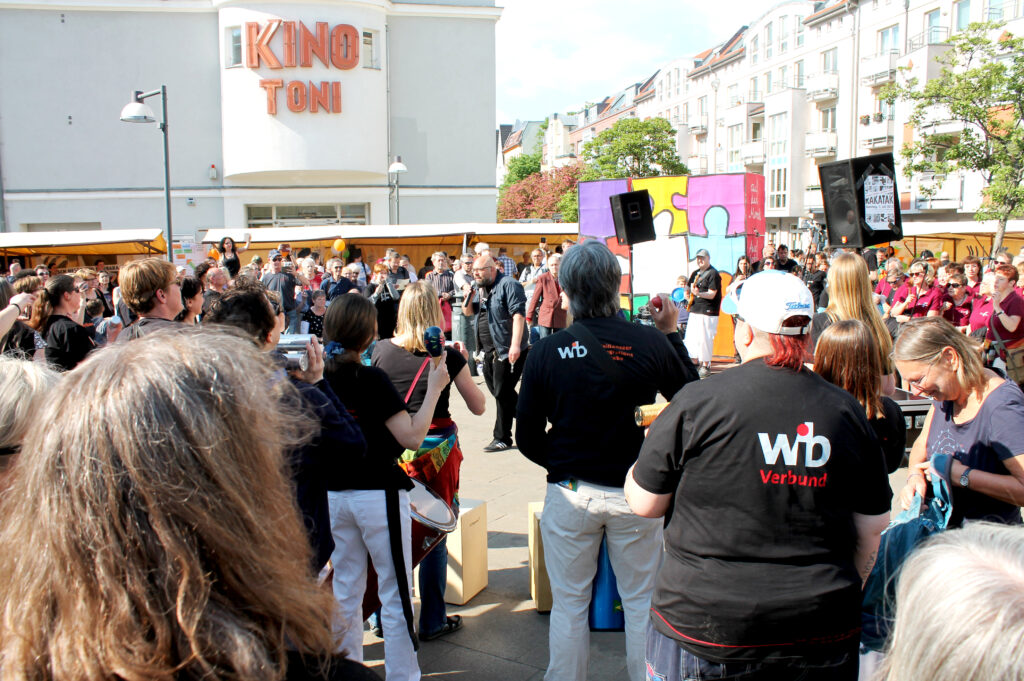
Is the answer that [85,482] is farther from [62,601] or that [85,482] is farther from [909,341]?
[909,341]

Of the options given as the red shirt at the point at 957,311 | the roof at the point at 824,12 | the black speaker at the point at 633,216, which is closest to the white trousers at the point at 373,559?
the black speaker at the point at 633,216

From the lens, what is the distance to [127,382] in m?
1.06

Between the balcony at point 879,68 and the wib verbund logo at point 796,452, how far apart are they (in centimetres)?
4559

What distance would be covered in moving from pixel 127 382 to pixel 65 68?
33.5 meters

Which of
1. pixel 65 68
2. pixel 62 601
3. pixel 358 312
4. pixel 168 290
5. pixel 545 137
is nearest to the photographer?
pixel 62 601

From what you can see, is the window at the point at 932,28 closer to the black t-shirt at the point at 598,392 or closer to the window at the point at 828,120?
the window at the point at 828,120

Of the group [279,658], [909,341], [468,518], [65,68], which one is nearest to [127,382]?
[279,658]

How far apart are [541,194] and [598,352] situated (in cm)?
6509

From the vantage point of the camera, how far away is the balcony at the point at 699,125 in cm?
6862

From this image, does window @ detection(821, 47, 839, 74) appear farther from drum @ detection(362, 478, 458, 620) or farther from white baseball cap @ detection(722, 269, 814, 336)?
white baseball cap @ detection(722, 269, 814, 336)

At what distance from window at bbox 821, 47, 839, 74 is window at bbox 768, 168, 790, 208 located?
6.85m

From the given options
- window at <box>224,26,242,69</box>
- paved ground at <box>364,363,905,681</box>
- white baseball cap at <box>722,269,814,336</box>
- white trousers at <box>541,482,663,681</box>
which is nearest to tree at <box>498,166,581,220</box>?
window at <box>224,26,242,69</box>

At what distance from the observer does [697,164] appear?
229 feet

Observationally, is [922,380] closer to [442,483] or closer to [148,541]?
[442,483]
